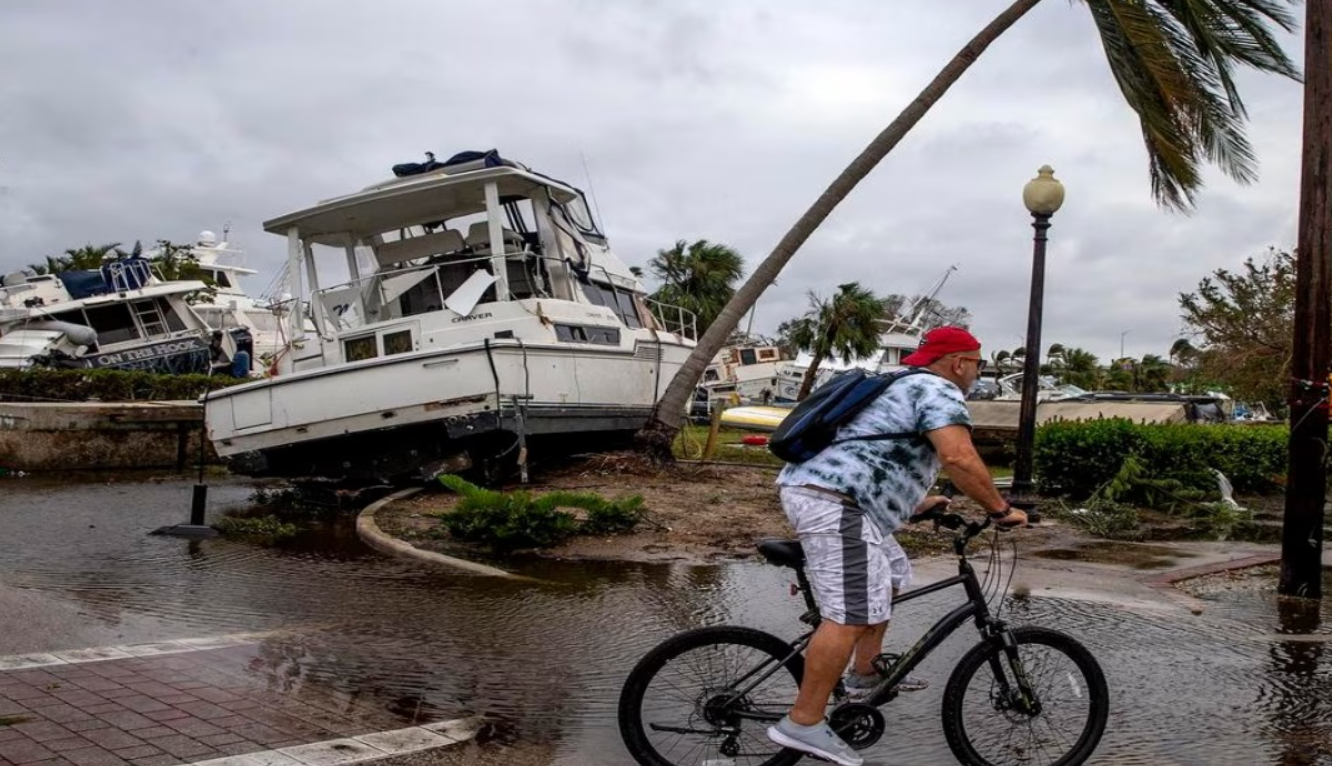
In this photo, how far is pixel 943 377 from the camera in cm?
431

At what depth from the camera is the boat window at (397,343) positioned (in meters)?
14.5

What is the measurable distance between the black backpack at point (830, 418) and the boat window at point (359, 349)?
36.4ft

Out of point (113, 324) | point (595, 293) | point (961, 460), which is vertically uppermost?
point (595, 293)

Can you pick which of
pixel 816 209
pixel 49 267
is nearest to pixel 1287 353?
pixel 816 209

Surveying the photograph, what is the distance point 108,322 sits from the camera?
30.8 meters

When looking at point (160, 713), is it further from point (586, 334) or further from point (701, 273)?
point (701, 273)

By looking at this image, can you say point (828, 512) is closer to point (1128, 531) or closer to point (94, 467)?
point (1128, 531)

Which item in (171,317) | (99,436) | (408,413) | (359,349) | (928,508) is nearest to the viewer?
(928,508)

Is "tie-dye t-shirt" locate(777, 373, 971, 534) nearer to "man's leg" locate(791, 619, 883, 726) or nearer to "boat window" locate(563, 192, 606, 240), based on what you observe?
"man's leg" locate(791, 619, 883, 726)

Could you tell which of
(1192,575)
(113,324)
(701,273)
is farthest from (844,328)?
(1192,575)

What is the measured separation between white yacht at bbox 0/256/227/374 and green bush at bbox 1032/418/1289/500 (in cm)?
2265

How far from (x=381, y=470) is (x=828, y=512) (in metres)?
10.3

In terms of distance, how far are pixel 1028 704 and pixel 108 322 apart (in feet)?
102

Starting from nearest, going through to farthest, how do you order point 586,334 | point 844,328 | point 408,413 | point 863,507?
point 863,507, point 408,413, point 586,334, point 844,328
